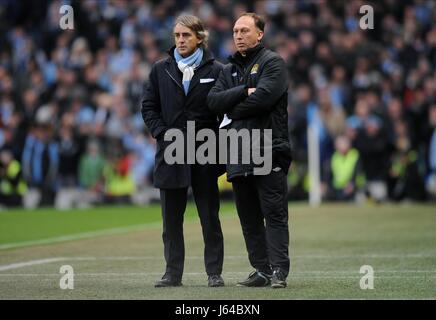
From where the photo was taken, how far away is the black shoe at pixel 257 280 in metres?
10.5

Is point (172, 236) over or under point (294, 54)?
under

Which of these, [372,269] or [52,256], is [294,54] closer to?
[52,256]

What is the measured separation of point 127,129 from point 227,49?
341 centimetres

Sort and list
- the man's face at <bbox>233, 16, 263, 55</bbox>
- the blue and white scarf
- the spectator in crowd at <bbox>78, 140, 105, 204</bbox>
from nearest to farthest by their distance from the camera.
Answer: the man's face at <bbox>233, 16, 263, 55</bbox>
the blue and white scarf
the spectator in crowd at <bbox>78, 140, 105, 204</bbox>

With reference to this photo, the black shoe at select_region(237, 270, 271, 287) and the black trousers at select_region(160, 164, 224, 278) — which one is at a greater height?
the black trousers at select_region(160, 164, 224, 278)

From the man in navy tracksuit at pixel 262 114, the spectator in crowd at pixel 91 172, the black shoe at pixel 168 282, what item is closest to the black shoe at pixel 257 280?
the man in navy tracksuit at pixel 262 114

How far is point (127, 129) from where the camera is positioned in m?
29.6

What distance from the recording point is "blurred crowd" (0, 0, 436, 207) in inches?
1048

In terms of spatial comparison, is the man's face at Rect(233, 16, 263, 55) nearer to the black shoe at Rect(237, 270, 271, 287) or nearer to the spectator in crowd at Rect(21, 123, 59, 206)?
the black shoe at Rect(237, 270, 271, 287)

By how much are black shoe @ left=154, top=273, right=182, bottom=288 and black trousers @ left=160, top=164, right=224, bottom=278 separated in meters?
0.05

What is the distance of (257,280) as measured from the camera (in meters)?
10.5

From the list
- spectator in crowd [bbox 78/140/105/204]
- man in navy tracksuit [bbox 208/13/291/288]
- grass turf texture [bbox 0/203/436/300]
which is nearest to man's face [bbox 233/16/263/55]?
man in navy tracksuit [bbox 208/13/291/288]

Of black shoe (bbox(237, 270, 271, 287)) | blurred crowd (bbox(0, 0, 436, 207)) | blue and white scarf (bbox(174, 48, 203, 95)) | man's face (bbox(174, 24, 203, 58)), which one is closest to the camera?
black shoe (bbox(237, 270, 271, 287))

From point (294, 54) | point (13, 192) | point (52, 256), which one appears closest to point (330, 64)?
point (294, 54)
